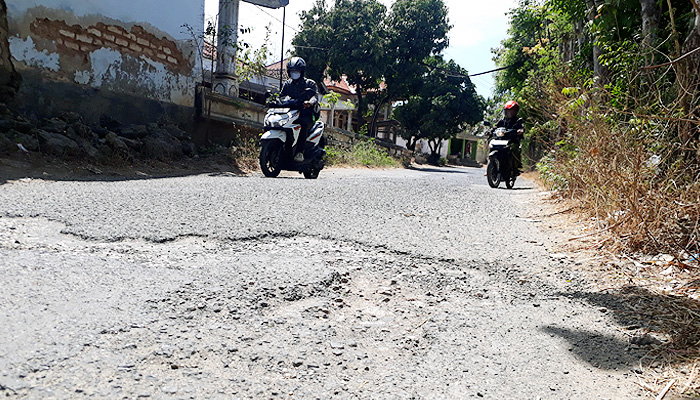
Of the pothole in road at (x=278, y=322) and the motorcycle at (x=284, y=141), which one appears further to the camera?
the motorcycle at (x=284, y=141)

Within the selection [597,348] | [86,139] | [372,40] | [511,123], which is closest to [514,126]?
[511,123]

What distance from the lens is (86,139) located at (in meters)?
7.24

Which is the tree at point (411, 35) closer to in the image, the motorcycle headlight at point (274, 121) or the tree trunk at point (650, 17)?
the motorcycle headlight at point (274, 121)

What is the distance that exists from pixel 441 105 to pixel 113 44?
22.5 metres

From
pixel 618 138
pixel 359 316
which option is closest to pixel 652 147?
pixel 618 138

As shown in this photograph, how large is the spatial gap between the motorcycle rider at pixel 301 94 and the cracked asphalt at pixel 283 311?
403 centimetres

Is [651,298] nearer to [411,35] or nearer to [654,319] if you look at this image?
[654,319]

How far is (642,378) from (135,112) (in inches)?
359

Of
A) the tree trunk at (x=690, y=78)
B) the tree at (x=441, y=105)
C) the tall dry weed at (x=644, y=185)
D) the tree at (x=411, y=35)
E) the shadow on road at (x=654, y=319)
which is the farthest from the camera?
the tree at (x=441, y=105)

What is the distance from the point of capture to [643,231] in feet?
10.6

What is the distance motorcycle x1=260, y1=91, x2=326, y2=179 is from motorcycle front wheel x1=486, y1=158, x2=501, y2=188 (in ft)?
8.61

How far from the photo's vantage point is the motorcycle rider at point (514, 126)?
321 inches

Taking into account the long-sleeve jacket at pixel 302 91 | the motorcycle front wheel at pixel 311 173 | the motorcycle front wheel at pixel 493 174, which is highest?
the long-sleeve jacket at pixel 302 91

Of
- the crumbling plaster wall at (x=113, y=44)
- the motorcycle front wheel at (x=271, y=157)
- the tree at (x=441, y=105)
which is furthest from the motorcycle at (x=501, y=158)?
the tree at (x=441, y=105)
